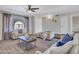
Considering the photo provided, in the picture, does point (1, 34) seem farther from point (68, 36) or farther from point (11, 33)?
point (68, 36)

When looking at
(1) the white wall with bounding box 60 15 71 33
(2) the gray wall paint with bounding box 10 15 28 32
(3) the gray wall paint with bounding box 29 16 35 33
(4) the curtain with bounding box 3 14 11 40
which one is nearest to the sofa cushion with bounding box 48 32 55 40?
(1) the white wall with bounding box 60 15 71 33

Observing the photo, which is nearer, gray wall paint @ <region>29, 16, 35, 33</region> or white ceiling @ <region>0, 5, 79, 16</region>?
white ceiling @ <region>0, 5, 79, 16</region>

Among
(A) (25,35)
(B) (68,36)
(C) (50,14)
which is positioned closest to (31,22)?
(A) (25,35)

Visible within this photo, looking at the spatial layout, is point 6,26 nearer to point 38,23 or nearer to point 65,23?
point 38,23

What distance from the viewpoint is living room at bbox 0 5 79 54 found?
1543 millimetres

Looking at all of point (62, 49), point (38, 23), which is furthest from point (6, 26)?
point (62, 49)

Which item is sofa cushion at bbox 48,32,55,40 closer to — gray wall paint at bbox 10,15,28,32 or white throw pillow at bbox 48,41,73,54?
white throw pillow at bbox 48,41,73,54

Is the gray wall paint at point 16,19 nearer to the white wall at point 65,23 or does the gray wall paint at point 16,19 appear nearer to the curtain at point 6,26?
the curtain at point 6,26

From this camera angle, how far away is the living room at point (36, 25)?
1543mm

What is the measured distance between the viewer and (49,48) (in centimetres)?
156

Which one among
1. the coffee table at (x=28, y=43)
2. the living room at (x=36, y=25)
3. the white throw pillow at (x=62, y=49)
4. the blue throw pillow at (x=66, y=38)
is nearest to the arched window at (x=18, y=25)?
the living room at (x=36, y=25)

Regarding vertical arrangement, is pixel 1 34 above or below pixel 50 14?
below
